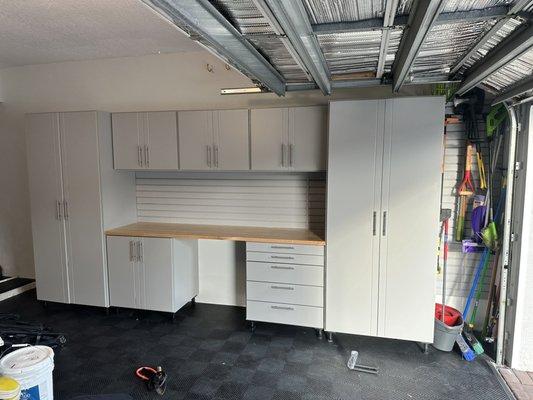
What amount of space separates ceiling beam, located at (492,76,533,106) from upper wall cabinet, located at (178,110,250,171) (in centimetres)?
218

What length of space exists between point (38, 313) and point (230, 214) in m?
2.47

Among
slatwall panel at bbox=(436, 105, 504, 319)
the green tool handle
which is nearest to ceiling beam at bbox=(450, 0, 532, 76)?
slatwall panel at bbox=(436, 105, 504, 319)

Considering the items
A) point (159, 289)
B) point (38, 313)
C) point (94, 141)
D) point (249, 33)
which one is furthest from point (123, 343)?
point (249, 33)

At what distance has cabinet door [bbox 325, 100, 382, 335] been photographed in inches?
118

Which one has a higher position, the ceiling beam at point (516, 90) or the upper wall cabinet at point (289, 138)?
the ceiling beam at point (516, 90)

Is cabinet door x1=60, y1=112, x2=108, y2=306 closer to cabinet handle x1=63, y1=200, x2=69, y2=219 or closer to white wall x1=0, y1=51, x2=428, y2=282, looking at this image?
cabinet handle x1=63, y1=200, x2=69, y2=219

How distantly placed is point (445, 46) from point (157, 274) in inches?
127

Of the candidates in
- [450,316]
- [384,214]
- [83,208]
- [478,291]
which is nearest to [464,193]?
[384,214]

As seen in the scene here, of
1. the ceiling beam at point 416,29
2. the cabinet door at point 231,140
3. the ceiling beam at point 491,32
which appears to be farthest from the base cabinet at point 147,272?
the ceiling beam at point 491,32

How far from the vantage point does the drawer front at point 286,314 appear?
3.27 metres

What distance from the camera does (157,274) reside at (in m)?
3.65

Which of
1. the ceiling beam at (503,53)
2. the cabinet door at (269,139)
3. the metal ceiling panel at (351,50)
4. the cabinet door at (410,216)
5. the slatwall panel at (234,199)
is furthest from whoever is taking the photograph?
the slatwall panel at (234,199)

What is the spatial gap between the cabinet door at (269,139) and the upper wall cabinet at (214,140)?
9 cm

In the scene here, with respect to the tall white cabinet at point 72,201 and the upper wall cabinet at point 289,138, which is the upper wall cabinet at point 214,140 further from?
the tall white cabinet at point 72,201
